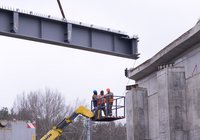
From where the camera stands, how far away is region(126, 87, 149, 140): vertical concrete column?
24170 mm

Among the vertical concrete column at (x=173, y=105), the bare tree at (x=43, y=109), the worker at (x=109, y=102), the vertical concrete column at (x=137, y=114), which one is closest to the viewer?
the worker at (x=109, y=102)

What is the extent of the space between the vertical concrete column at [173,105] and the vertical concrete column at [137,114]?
3916 mm

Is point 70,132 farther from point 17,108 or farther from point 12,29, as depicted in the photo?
point 12,29

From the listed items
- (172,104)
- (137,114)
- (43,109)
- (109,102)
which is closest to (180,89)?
(172,104)

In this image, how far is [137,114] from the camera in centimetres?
2444

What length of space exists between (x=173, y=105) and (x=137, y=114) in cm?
477

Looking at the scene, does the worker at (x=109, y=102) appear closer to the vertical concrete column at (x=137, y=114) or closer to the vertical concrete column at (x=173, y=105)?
the vertical concrete column at (x=173, y=105)

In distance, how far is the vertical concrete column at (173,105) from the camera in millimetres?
19562

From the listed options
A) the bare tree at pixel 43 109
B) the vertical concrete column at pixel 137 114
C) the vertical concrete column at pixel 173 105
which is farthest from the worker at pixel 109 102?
the bare tree at pixel 43 109

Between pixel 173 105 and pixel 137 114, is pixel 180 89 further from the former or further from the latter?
pixel 137 114

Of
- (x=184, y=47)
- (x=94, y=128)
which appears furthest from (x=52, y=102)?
(x=184, y=47)

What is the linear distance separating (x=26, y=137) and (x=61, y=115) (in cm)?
3883

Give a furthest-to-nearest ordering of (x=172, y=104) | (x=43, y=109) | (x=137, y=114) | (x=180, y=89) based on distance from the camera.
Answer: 1. (x=43, y=109)
2. (x=137, y=114)
3. (x=180, y=89)
4. (x=172, y=104)

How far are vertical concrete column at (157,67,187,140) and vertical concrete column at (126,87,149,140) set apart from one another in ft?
12.8
